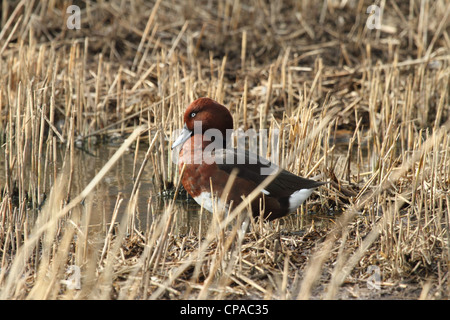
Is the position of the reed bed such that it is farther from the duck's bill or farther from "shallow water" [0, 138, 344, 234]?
the duck's bill

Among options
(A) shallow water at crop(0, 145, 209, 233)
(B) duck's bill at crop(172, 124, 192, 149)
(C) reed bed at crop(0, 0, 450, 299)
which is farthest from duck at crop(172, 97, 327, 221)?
(A) shallow water at crop(0, 145, 209, 233)

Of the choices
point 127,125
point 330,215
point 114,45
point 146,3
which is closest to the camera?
point 330,215

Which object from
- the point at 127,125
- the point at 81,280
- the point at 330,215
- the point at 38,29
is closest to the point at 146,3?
the point at 38,29

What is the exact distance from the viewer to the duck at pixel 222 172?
4480 millimetres

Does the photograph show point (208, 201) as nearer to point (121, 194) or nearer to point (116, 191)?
point (121, 194)

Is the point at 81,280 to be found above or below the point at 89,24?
below

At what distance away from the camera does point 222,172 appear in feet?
14.7

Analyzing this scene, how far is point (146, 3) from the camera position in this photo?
1028 centimetres

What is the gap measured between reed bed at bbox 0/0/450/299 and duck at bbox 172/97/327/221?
0.78 ft

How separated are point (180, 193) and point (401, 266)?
245 centimetres

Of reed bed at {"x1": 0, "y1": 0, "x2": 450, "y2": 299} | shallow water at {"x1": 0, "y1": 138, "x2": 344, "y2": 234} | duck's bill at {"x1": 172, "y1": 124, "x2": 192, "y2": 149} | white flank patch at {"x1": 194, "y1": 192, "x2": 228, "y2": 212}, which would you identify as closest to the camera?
reed bed at {"x1": 0, "y1": 0, "x2": 450, "y2": 299}

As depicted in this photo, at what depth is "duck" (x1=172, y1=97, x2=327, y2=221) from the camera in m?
4.48

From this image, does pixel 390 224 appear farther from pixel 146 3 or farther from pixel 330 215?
pixel 146 3

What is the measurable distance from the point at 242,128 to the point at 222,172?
2639 millimetres
